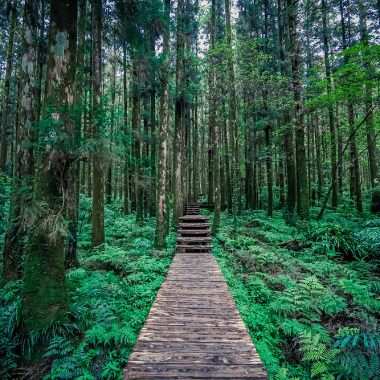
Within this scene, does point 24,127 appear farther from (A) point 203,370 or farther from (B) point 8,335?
(A) point 203,370

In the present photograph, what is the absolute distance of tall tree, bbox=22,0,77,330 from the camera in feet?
11.8

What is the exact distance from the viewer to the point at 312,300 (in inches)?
194

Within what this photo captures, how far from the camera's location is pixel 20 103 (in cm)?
571

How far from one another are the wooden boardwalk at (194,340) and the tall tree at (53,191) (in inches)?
77.7

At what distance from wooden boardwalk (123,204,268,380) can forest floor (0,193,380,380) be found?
773 mm

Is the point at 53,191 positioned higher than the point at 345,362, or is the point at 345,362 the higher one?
the point at 53,191

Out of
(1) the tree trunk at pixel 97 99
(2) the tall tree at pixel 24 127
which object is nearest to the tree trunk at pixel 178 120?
(1) the tree trunk at pixel 97 99

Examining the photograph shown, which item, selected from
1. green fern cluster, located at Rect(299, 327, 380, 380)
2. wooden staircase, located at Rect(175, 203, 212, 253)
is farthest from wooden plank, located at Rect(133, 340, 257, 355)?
wooden staircase, located at Rect(175, 203, 212, 253)

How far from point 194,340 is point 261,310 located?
8.64ft

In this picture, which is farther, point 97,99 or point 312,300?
point 97,99

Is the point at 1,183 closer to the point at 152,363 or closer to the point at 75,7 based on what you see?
the point at 75,7

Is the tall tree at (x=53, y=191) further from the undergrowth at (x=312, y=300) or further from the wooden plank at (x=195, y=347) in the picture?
the undergrowth at (x=312, y=300)

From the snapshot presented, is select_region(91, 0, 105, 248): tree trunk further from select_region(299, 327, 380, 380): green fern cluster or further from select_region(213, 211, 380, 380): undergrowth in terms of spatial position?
select_region(299, 327, 380, 380): green fern cluster

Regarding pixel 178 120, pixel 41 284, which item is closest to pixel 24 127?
pixel 41 284
